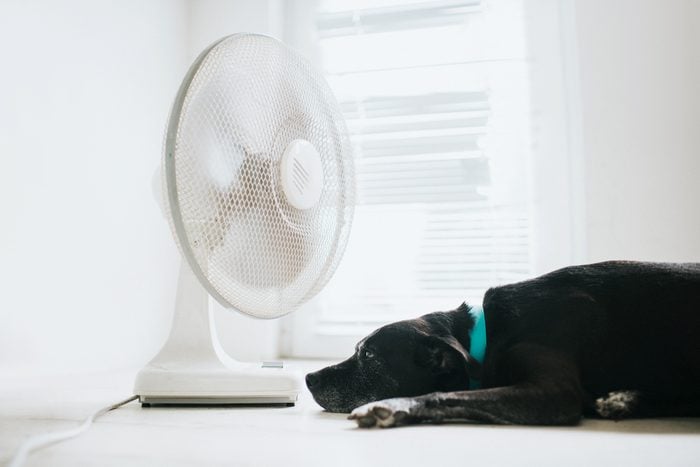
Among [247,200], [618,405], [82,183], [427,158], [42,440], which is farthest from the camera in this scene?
[427,158]

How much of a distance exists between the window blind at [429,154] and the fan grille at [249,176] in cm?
121

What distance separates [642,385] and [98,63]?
5.70 feet

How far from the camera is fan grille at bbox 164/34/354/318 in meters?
1.04

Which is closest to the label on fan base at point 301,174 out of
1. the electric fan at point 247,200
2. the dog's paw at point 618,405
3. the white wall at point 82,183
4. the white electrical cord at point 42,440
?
the electric fan at point 247,200

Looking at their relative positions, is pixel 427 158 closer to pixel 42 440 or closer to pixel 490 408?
pixel 490 408

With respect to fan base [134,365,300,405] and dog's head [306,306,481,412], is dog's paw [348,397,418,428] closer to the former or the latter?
dog's head [306,306,481,412]

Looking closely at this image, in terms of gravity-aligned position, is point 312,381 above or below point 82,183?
below

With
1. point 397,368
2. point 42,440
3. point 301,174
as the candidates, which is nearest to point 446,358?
point 397,368

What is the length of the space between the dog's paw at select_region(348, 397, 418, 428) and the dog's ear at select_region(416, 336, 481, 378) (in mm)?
155

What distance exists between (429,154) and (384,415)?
1.49 metres

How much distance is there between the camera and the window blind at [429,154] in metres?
2.40

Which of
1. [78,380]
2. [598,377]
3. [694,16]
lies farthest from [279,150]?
[694,16]

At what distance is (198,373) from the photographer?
132 cm

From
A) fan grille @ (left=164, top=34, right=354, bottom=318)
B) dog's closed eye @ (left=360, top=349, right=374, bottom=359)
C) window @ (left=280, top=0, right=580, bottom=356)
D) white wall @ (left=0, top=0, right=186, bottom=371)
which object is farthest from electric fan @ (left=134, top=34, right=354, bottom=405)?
window @ (left=280, top=0, right=580, bottom=356)
